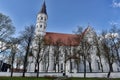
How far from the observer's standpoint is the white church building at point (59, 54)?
48.2 m

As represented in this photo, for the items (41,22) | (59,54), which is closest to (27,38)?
(59,54)

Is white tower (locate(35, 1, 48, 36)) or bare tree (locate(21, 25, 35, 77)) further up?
white tower (locate(35, 1, 48, 36))

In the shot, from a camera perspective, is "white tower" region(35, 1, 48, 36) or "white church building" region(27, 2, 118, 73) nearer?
"white church building" region(27, 2, 118, 73)

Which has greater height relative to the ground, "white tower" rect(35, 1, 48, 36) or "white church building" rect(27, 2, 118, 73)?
"white tower" rect(35, 1, 48, 36)

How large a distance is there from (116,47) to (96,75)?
24.9ft

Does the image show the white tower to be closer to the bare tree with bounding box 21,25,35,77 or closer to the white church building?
the white church building

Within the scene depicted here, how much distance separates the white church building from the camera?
48.2 m

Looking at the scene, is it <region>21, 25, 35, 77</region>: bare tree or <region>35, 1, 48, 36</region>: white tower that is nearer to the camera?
<region>21, 25, 35, 77</region>: bare tree

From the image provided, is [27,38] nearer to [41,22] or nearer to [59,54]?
[59,54]

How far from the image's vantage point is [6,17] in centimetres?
3136

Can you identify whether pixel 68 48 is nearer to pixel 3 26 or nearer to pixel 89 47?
pixel 89 47

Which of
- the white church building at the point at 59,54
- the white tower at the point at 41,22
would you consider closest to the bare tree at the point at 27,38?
the white church building at the point at 59,54

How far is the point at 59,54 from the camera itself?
50344 millimetres

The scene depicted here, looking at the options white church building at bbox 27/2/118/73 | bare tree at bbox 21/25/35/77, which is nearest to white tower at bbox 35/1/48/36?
white church building at bbox 27/2/118/73
